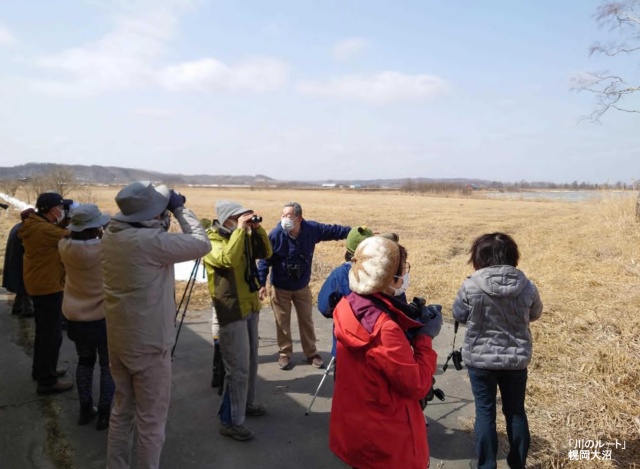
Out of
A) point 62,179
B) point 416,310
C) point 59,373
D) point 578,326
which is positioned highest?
point 62,179

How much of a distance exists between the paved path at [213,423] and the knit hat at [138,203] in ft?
6.18

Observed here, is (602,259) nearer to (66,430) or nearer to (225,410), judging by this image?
(225,410)

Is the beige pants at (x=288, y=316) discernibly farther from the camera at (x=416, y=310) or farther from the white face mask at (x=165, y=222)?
the camera at (x=416, y=310)

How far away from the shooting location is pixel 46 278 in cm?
410

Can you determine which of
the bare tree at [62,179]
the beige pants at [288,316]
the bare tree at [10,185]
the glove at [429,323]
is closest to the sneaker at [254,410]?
the beige pants at [288,316]

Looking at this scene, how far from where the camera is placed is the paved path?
3.29 meters

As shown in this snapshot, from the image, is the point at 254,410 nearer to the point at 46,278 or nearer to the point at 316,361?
the point at 316,361

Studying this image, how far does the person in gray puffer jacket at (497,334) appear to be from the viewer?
9.37 ft

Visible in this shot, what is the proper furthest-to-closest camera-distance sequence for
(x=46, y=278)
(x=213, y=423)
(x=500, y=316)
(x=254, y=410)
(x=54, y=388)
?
1. (x=54, y=388)
2. (x=46, y=278)
3. (x=254, y=410)
4. (x=213, y=423)
5. (x=500, y=316)

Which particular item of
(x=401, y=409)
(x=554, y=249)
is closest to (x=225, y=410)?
(x=401, y=409)

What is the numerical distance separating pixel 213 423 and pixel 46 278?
6.73 feet

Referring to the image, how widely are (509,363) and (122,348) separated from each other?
7.95 feet

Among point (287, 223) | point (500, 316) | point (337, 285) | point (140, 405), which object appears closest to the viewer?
point (140, 405)

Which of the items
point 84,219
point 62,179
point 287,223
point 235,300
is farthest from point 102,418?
point 62,179
